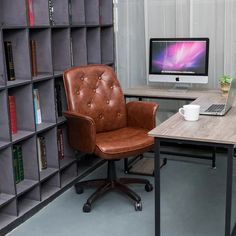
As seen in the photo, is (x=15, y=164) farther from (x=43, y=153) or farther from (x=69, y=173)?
(x=69, y=173)

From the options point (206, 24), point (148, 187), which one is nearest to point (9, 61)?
point (148, 187)

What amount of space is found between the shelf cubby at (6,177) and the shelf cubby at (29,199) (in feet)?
0.66

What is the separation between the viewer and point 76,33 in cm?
345

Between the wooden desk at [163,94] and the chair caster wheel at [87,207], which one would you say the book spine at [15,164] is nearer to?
the chair caster wheel at [87,207]

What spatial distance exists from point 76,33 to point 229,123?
1.63 metres

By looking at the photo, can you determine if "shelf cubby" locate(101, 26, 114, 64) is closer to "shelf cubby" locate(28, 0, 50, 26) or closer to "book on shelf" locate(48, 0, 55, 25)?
"book on shelf" locate(48, 0, 55, 25)

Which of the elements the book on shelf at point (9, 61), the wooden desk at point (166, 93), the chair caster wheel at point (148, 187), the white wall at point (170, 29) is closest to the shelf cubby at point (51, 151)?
the book on shelf at point (9, 61)

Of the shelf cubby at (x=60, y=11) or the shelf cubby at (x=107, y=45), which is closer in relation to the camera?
the shelf cubby at (x=60, y=11)

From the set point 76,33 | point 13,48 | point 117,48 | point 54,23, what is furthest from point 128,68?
point 13,48

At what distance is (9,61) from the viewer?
2.74 meters

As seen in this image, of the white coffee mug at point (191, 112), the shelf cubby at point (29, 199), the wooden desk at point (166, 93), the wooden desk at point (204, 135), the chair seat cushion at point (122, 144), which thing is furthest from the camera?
the wooden desk at point (166, 93)

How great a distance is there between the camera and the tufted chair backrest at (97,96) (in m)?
3.12

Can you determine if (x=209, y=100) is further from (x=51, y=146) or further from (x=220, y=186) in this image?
(x=51, y=146)

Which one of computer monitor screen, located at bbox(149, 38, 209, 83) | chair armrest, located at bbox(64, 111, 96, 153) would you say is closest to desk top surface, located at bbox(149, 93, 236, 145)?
chair armrest, located at bbox(64, 111, 96, 153)
